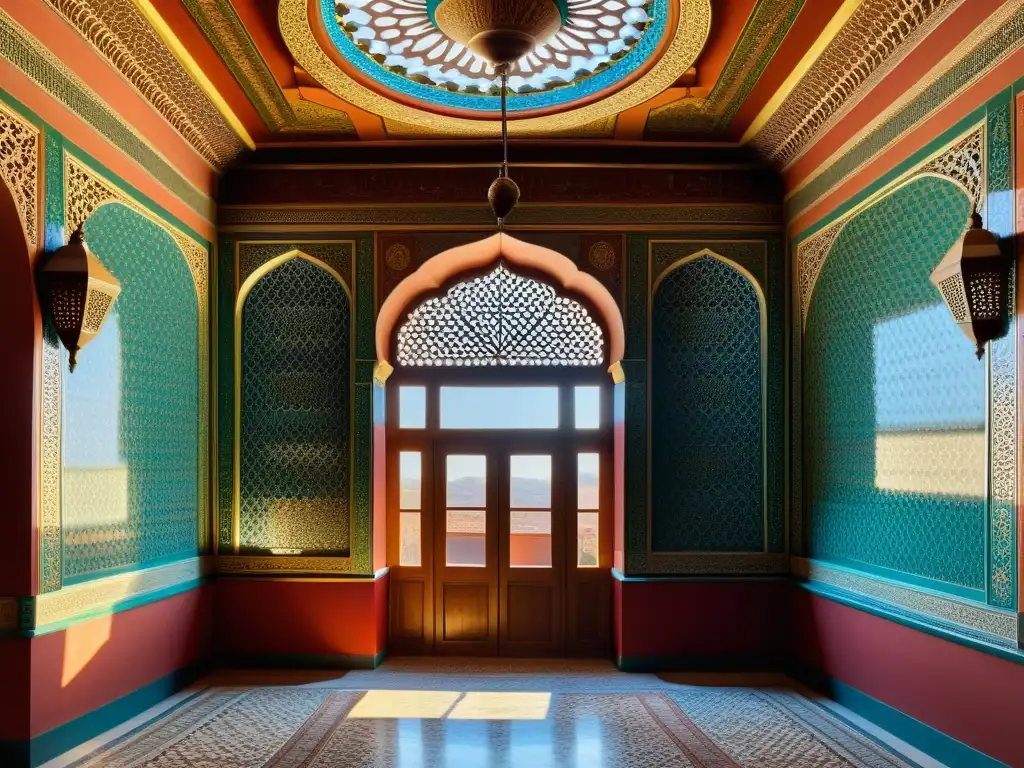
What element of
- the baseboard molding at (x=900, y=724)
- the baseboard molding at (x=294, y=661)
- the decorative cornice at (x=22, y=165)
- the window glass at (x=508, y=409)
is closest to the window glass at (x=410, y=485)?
the window glass at (x=508, y=409)

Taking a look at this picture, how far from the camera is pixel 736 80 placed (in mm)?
4906

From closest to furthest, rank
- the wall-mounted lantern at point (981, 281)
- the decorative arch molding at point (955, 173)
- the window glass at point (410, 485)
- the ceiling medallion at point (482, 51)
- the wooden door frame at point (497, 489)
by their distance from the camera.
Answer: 1. the wall-mounted lantern at point (981, 281)
2. the decorative arch molding at point (955, 173)
3. the ceiling medallion at point (482, 51)
4. the wooden door frame at point (497, 489)
5. the window glass at point (410, 485)

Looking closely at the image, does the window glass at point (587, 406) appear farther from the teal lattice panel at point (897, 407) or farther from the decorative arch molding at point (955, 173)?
the decorative arch molding at point (955, 173)

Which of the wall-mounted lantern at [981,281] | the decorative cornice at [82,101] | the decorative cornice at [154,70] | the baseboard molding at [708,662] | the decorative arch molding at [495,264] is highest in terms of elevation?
the decorative cornice at [154,70]

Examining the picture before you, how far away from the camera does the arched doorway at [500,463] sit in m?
6.29

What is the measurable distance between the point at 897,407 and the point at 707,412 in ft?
5.23

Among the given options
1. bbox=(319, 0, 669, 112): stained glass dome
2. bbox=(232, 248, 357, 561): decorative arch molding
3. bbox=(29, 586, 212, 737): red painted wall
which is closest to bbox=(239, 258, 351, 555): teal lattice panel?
bbox=(232, 248, 357, 561): decorative arch molding

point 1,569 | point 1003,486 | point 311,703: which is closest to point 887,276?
point 1003,486

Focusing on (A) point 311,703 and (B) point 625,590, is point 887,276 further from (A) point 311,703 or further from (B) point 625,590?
(A) point 311,703

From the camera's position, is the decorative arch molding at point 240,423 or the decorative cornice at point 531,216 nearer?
the decorative arch molding at point 240,423

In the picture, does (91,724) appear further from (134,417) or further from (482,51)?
(482,51)

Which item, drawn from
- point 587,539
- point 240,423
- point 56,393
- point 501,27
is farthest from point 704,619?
point 56,393

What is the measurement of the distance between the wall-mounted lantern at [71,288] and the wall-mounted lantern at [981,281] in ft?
12.2

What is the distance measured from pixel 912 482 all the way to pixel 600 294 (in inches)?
98.8
